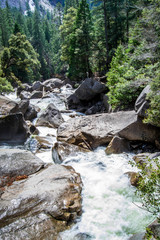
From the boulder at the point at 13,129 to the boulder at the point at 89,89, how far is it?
940cm

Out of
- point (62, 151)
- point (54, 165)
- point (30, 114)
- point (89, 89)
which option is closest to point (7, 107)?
point (30, 114)

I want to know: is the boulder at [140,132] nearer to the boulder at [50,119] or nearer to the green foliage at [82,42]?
the boulder at [50,119]

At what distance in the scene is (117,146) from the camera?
31.5 feet

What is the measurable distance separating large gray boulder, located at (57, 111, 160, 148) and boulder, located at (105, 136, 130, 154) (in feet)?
1.18

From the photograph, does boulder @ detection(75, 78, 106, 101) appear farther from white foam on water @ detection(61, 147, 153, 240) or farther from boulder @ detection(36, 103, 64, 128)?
white foam on water @ detection(61, 147, 153, 240)

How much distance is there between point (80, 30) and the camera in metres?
24.9

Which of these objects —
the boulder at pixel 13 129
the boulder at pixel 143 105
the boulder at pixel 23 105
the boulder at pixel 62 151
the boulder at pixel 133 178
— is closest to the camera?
the boulder at pixel 133 178

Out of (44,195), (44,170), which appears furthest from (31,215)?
(44,170)

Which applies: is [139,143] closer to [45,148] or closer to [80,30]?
[45,148]

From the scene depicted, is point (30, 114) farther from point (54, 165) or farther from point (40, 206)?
point (40, 206)

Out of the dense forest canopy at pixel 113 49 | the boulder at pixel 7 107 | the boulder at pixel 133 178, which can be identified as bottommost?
the boulder at pixel 133 178

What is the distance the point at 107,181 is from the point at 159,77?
→ 15.4ft

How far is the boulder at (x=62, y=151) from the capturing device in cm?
916

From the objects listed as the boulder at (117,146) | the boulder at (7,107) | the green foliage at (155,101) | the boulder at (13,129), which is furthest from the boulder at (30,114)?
the green foliage at (155,101)
